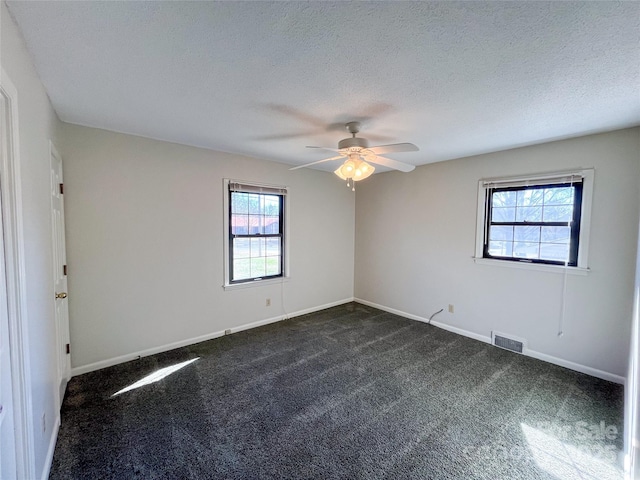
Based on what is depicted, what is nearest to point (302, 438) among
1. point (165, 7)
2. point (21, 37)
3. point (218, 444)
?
point (218, 444)

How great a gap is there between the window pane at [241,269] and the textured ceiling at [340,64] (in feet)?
5.97

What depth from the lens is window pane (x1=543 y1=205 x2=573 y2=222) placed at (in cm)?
298

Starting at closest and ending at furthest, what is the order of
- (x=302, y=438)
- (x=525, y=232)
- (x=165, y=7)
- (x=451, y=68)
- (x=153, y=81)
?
1. (x=165, y=7)
2. (x=451, y=68)
3. (x=153, y=81)
4. (x=302, y=438)
5. (x=525, y=232)

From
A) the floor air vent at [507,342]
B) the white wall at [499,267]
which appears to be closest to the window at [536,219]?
the white wall at [499,267]

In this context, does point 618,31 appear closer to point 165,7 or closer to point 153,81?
point 165,7

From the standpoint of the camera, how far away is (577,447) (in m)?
1.94

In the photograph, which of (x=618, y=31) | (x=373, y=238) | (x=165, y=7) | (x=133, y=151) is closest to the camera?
(x=165, y=7)

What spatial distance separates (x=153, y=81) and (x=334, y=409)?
273 centimetres

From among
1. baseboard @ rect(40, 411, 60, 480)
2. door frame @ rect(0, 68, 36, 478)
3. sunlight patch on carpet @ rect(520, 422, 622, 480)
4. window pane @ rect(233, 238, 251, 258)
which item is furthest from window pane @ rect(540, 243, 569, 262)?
baseboard @ rect(40, 411, 60, 480)

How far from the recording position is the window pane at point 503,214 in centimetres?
341

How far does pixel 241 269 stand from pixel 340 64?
2.96m

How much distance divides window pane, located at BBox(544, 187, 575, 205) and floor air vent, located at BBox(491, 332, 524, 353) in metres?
1.63

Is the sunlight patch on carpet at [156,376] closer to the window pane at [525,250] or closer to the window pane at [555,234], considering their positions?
the window pane at [525,250]

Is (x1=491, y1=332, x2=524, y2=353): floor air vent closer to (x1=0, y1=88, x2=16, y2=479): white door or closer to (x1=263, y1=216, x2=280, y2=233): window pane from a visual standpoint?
(x1=263, y1=216, x2=280, y2=233): window pane
